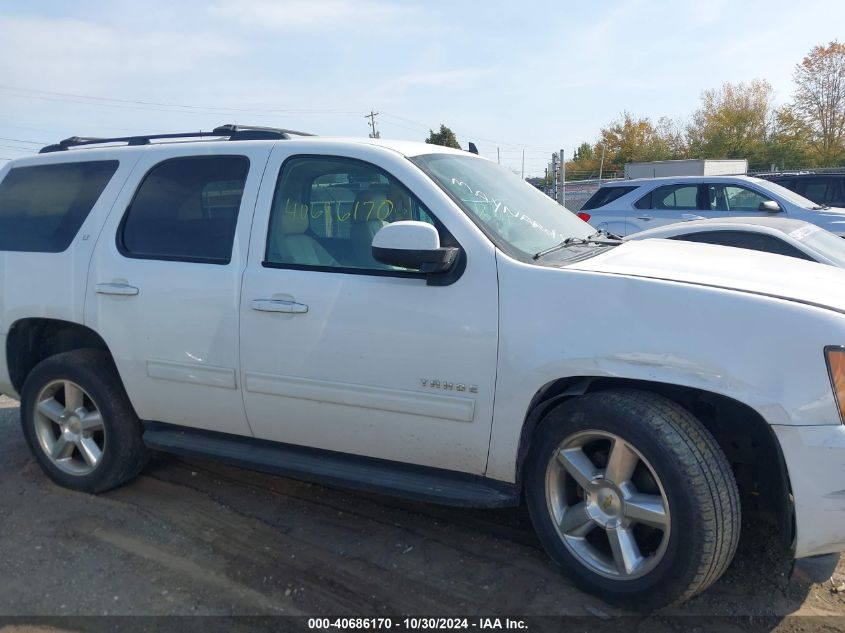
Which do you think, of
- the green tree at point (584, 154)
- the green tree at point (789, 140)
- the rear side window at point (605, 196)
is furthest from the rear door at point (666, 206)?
the green tree at point (584, 154)

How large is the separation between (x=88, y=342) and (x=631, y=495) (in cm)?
321

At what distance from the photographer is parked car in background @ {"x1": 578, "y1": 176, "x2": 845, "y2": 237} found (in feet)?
31.4

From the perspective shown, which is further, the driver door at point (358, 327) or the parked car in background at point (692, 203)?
the parked car in background at point (692, 203)

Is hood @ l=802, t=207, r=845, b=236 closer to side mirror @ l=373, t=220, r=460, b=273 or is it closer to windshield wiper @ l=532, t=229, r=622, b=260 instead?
windshield wiper @ l=532, t=229, r=622, b=260

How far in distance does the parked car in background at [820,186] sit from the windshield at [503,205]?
10.9 metres

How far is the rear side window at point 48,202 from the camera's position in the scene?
4.05m

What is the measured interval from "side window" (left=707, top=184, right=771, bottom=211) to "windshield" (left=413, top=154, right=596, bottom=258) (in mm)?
7003

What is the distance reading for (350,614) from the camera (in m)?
2.93

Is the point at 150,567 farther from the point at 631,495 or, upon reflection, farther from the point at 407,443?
the point at 631,495

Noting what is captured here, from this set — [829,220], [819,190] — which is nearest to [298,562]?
[829,220]

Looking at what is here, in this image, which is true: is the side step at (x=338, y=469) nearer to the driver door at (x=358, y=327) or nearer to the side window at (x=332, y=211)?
the driver door at (x=358, y=327)

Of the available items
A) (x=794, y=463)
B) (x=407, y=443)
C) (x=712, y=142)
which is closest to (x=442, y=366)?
(x=407, y=443)

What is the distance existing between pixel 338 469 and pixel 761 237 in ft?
14.1

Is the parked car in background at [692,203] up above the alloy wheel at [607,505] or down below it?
above
